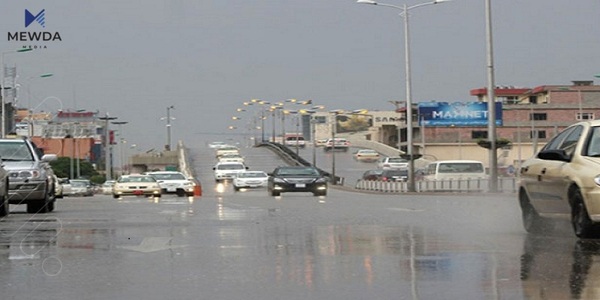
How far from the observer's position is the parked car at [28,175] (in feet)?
74.3

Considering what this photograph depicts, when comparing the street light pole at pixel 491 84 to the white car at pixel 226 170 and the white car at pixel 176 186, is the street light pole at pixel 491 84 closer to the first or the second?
the white car at pixel 176 186

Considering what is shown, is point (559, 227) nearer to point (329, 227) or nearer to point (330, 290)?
point (329, 227)

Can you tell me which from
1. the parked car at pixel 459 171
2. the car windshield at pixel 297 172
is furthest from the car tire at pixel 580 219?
the parked car at pixel 459 171

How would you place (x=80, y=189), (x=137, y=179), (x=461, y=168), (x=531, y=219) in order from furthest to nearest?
1. (x=80, y=189)
2. (x=461, y=168)
3. (x=137, y=179)
4. (x=531, y=219)

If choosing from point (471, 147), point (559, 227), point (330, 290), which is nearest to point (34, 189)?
point (559, 227)

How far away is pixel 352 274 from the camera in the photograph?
10297 millimetres

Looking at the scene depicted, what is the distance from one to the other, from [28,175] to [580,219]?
505 inches

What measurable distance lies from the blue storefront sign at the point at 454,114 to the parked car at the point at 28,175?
87827 mm

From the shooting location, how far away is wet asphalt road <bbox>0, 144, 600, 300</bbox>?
920 centimetres

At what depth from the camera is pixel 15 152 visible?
78.3ft

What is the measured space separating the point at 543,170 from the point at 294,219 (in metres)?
5.21

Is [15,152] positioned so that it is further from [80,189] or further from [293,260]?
[80,189]

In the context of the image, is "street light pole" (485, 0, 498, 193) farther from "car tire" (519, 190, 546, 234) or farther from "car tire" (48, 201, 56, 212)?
"car tire" (519, 190, 546, 234)

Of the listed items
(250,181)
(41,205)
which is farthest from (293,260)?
(250,181)
